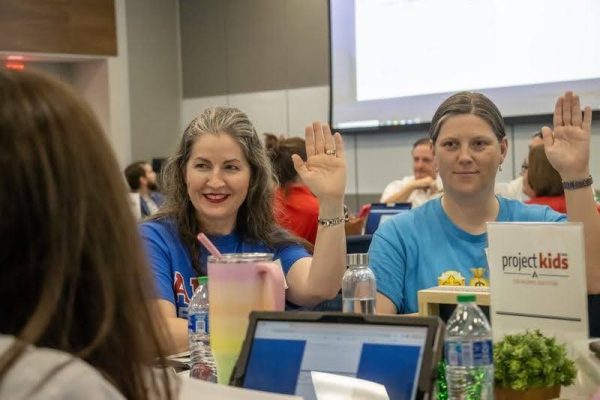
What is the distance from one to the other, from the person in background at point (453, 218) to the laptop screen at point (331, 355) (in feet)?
3.12

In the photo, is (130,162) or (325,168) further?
(130,162)


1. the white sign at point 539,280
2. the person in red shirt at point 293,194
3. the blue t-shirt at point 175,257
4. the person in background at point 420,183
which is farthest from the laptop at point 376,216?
the white sign at point 539,280

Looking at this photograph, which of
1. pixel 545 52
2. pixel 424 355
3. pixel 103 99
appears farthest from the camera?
pixel 103 99

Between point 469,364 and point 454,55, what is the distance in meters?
5.82

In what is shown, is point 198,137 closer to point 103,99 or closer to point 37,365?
point 37,365

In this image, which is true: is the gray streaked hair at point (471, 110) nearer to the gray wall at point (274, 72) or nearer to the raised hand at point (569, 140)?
the raised hand at point (569, 140)

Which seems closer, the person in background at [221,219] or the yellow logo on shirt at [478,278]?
the yellow logo on shirt at [478,278]

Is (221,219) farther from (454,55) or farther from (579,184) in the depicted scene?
(454,55)

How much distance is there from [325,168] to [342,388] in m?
0.87

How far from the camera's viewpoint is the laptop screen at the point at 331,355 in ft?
4.33

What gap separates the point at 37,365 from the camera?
913 millimetres

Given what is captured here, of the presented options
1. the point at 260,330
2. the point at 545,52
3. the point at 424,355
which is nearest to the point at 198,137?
the point at 260,330

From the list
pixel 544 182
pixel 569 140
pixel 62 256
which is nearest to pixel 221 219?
pixel 569 140

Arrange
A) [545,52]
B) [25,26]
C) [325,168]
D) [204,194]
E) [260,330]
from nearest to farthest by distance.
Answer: [260,330]
[325,168]
[204,194]
[545,52]
[25,26]
